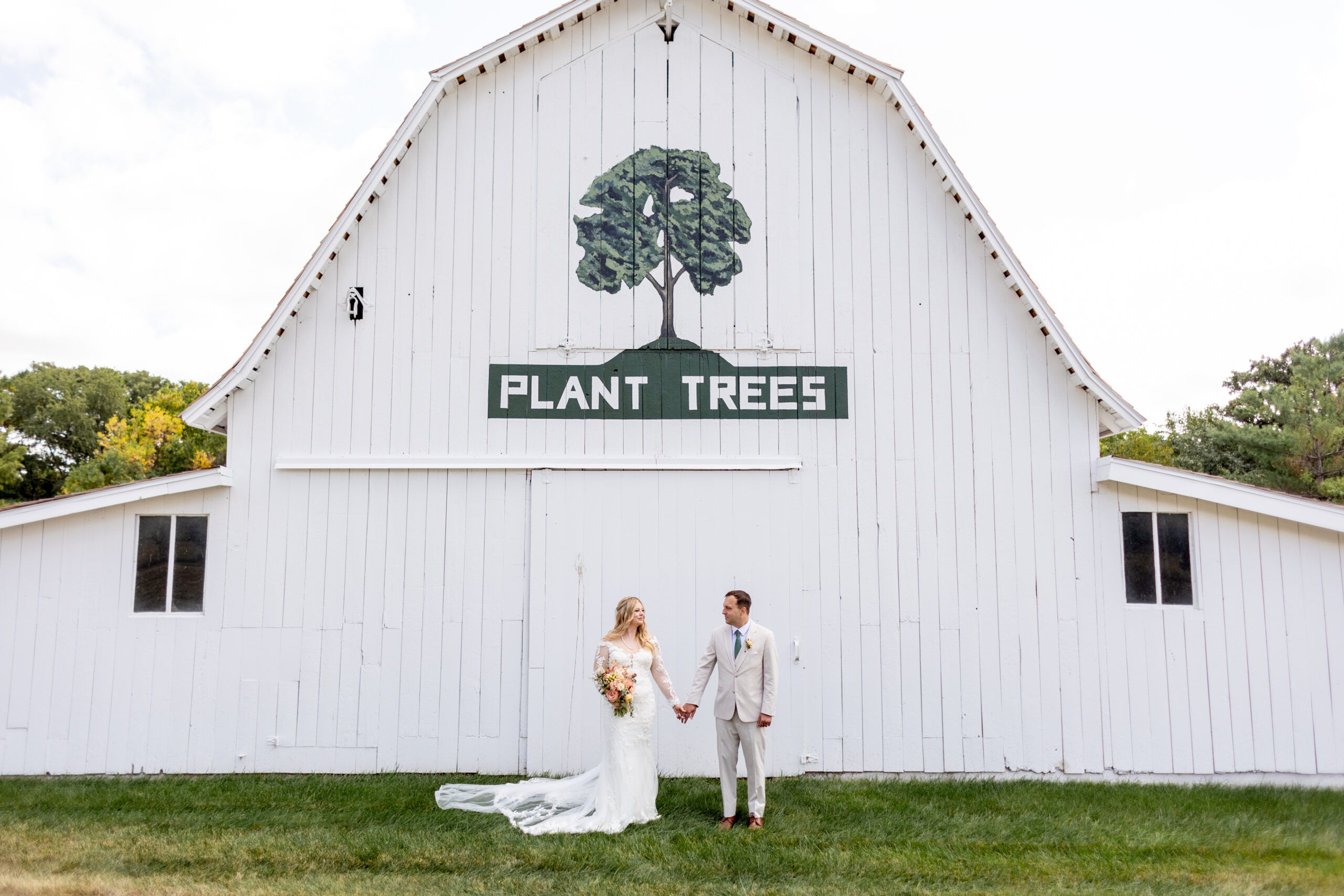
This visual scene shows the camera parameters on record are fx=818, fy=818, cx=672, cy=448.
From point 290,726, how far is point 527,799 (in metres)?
2.76

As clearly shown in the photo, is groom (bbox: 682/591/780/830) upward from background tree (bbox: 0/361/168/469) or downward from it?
downward

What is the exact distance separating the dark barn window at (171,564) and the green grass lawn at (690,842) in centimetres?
171

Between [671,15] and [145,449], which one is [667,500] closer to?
[671,15]

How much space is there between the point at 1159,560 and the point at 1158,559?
0.01 metres

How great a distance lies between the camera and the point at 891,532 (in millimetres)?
8516

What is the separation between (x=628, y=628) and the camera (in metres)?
7.25

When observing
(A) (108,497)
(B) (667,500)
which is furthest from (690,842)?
(A) (108,497)

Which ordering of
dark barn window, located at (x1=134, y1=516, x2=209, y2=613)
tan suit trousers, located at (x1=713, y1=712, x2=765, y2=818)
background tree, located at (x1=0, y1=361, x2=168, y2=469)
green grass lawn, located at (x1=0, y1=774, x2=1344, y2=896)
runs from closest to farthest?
green grass lawn, located at (x1=0, y1=774, x2=1344, y2=896), tan suit trousers, located at (x1=713, y1=712, x2=765, y2=818), dark barn window, located at (x1=134, y1=516, x2=209, y2=613), background tree, located at (x1=0, y1=361, x2=168, y2=469)

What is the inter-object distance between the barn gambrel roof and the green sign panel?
6.83 ft

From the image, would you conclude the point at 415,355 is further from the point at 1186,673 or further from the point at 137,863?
the point at 1186,673

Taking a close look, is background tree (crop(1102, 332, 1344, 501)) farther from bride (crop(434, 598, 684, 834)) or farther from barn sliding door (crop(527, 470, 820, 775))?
bride (crop(434, 598, 684, 834))

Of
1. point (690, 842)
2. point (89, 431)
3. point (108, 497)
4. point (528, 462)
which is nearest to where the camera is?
point (690, 842)

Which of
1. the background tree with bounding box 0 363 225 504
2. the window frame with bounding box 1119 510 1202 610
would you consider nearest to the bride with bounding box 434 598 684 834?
the window frame with bounding box 1119 510 1202 610

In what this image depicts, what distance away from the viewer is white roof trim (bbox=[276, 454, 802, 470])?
8.45 meters
